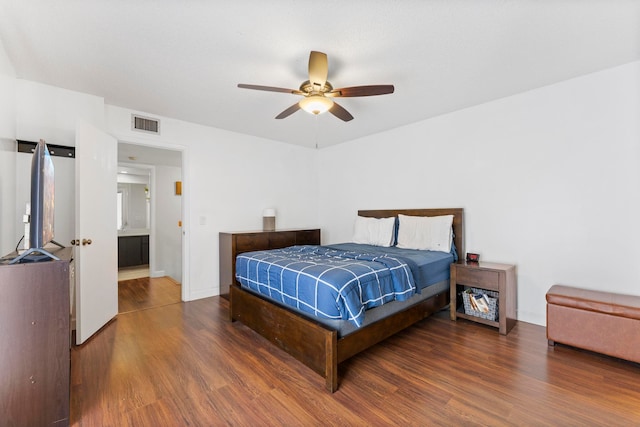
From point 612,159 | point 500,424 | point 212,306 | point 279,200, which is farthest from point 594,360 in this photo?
point 279,200

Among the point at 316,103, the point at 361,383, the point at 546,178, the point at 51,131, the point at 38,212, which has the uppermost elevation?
the point at 316,103

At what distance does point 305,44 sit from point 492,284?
9.26 feet

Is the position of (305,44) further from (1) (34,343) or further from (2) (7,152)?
(2) (7,152)

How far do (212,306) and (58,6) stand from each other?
123 inches

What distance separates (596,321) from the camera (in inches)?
86.4

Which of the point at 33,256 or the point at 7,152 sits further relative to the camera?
the point at 7,152

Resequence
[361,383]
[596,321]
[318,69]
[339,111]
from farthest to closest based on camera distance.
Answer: [339,111] < [596,321] < [318,69] < [361,383]

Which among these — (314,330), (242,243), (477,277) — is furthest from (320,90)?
(477,277)

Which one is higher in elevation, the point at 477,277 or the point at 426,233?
the point at 426,233

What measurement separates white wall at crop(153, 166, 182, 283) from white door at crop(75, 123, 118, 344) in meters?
2.20

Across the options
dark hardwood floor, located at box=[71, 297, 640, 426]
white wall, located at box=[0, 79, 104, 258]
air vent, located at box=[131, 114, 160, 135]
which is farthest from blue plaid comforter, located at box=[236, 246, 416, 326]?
air vent, located at box=[131, 114, 160, 135]

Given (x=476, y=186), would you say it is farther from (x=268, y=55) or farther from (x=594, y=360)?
(x=268, y=55)

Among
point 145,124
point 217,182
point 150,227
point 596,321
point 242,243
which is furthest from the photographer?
point 150,227

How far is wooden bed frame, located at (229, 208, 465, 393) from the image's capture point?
1873 mm
